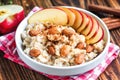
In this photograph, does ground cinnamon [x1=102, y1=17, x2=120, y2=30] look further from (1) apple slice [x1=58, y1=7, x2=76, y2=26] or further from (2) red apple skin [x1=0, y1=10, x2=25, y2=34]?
(2) red apple skin [x1=0, y1=10, x2=25, y2=34]

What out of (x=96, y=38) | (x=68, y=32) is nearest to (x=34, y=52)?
(x=68, y=32)

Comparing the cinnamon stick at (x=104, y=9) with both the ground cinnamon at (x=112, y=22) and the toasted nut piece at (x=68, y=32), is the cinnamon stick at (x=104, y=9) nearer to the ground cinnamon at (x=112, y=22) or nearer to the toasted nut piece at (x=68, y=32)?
the ground cinnamon at (x=112, y=22)

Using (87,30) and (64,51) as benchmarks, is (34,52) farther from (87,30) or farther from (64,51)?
(87,30)

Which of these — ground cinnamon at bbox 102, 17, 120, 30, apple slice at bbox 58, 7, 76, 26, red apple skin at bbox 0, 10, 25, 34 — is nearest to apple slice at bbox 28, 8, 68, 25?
apple slice at bbox 58, 7, 76, 26

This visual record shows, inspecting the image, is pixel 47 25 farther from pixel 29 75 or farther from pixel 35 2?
pixel 35 2

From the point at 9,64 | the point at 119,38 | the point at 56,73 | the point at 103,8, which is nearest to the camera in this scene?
the point at 56,73

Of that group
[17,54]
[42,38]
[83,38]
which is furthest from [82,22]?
[17,54]
